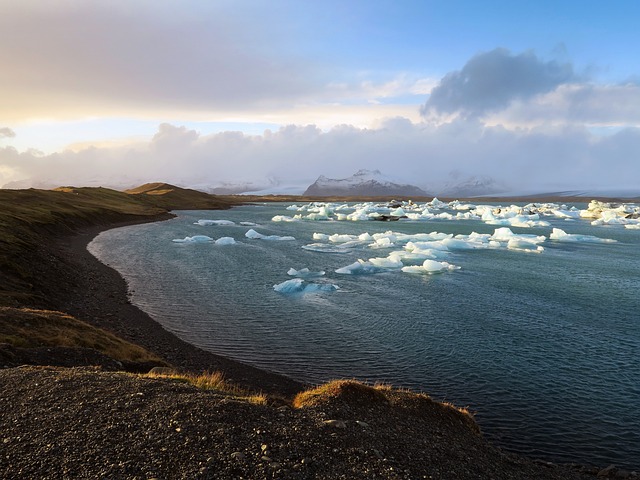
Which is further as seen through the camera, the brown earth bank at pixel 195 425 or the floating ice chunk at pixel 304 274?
the floating ice chunk at pixel 304 274

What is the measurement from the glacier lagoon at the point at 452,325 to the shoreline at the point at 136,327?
919 millimetres

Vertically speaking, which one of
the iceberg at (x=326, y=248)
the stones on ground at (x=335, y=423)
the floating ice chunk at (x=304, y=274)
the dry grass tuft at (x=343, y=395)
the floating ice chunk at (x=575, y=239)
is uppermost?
the floating ice chunk at (x=575, y=239)

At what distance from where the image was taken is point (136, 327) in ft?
75.9

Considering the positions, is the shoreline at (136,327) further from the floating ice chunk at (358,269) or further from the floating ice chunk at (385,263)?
the floating ice chunk at (385,263)

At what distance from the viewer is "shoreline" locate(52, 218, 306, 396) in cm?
1745

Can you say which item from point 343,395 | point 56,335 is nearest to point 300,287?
→ point 56,335

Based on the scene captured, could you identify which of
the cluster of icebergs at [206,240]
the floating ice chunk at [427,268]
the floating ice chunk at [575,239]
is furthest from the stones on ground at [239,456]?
the floating ice chunk at [575,239]

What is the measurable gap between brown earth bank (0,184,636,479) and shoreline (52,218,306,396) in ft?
0.59

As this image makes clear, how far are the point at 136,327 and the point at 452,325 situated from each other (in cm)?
1754

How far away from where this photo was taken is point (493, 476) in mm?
10328

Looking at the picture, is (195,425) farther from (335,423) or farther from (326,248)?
(326,248)

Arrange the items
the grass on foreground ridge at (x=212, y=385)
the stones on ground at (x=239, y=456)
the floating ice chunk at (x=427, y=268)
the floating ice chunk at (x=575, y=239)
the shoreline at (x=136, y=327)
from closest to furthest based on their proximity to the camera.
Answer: the stones on ground at (x=239, y=456), the grass on foreground ridge at (x=212, y=385), the shoreline at (x=136, y=327), the floating ice chunk at (x=427, y=268), the floating ice chunk at (x=575, y=239)

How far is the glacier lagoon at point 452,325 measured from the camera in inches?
612

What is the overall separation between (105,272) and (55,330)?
70.5 ft
